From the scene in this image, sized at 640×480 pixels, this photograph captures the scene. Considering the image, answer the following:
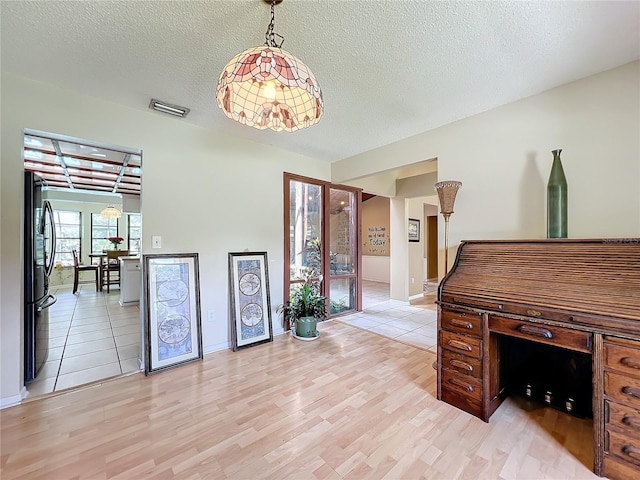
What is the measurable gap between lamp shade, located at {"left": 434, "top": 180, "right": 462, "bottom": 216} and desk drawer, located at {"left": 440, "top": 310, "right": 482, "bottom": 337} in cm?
107

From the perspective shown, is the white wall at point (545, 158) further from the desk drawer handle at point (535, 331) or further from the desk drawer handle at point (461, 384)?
the desk drawer handle at point (461, 384)

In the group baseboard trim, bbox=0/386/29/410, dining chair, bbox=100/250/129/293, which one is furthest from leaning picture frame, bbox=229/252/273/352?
dining chair, bbox=100/250/129/293

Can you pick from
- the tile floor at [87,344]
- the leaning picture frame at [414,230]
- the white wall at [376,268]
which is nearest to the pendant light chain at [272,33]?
the tile floor at [87,344]

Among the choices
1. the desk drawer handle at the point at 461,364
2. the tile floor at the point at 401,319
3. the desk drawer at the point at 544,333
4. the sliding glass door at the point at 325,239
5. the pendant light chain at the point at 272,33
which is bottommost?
the tile floor at the point at 401,319

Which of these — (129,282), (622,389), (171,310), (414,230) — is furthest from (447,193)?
(129,282)

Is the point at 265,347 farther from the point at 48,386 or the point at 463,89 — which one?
the point at 463,89

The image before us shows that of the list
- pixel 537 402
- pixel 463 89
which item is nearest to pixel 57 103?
pixel 463 89

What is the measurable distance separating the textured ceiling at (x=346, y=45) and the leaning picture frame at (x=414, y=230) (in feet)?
12.4

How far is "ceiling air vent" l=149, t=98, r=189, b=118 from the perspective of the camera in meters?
2.40

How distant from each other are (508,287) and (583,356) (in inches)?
34.5

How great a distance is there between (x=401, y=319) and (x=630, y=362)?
303cm

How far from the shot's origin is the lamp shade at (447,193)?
252cm

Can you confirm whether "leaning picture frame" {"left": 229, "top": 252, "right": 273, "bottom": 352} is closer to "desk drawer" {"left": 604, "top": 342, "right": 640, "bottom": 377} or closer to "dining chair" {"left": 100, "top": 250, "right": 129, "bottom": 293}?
"desk drawer" {"left": 604, "top": 342, "right": 640, "bottom": 377}

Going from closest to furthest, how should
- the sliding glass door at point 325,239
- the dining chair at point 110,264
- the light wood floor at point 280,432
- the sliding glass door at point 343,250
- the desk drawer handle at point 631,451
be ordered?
the desk drawer handle at point 631,451
the light wood floor at point 280,432
the sliding glass door at point 325,239
the sliding glass door at point 343,250
the dining chair at point 110,264
